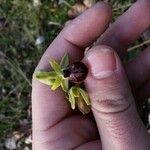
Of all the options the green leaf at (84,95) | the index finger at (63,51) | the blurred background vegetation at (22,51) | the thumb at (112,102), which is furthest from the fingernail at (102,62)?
the blurred background vegetation at (22,51)

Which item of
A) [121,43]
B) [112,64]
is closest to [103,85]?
[112,64]

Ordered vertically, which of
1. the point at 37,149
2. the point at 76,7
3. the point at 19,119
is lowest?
the point at 19,119

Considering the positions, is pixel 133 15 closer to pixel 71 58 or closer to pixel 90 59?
pixel 71 58

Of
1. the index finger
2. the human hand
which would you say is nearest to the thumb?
the human hand

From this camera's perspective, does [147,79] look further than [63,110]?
Yes

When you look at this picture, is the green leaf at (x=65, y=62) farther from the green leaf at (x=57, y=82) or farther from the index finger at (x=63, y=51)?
the index finger at (x=63, y=51)

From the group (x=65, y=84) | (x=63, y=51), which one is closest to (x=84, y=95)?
(x=65, y=84)

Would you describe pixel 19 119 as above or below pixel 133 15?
below

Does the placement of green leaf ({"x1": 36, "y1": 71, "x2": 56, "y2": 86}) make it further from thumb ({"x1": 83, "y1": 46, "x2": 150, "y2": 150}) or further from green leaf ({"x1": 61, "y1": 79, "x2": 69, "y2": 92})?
thumb ({"x1": 83, "y1": 46, "x2": 150, "y2": 150})

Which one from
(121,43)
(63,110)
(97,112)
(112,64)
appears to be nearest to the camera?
(112,64)
